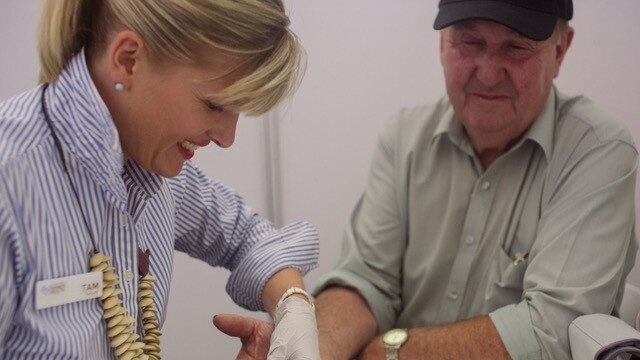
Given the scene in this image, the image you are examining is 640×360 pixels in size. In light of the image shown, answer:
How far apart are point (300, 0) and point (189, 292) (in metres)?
1.08

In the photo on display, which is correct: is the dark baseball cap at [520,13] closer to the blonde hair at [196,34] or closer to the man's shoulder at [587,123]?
the man's shoulder at [587,123]

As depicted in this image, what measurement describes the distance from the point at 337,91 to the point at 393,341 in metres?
1.05

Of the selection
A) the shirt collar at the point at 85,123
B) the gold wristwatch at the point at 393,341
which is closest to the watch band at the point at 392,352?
the gold wristwatch at the point at 393,341

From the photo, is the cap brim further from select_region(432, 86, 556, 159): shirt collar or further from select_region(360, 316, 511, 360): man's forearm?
select_region(360, 316, 511, 360): man's forearm

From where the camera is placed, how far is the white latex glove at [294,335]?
1.12 metres

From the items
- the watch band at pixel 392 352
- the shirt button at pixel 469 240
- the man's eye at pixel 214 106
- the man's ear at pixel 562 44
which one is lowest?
the watch band at pixel 392 352

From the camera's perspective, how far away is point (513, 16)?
4.72ft

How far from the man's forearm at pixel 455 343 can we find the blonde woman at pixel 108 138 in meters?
0.59

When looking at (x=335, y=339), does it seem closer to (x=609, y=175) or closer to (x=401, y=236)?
(x=401, y=236)

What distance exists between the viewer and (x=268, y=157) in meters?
2.27

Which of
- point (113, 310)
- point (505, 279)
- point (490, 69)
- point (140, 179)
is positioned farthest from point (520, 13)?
point (113, 310)

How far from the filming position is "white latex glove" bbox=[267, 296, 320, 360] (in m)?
1.12

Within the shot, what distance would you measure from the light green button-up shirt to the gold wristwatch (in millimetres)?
172

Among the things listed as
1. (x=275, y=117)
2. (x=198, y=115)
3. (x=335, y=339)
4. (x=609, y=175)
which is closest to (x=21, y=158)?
(x=198, y=115)
